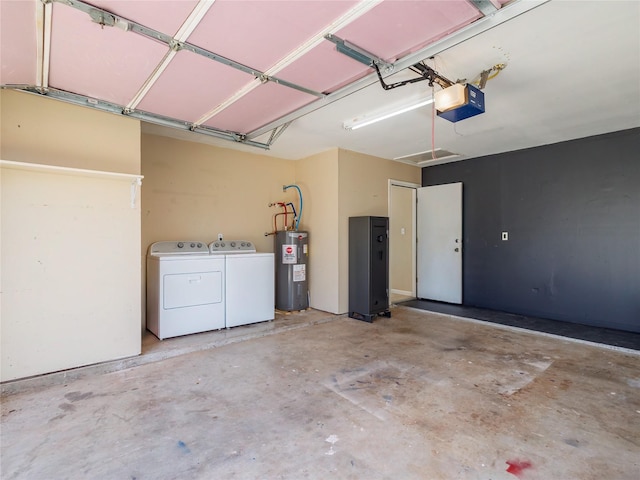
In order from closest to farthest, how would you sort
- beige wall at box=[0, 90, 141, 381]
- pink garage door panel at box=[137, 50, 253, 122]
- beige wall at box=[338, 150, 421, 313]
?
pink garage door panel at box=[137, 50, 253, 122]
beige wall at box=[0, 90, 141, 381]
beige wall at box=[338, 150, 421, 313]

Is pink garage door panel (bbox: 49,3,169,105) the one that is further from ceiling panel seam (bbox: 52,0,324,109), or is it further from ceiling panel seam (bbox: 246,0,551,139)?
ceiling panel seam (bbox: 246,0,551,139)

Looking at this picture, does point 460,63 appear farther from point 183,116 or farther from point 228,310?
point 228,310

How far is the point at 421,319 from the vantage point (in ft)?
15.3

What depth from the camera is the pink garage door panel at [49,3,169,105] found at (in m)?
1.79

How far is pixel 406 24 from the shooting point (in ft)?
5.90

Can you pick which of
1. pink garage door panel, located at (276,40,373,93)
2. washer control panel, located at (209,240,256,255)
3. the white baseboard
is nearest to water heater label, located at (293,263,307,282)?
washer control panel, located at (209,240,256,255)

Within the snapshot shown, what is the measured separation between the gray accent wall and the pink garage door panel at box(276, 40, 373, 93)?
147 inches

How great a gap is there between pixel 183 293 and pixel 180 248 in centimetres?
81

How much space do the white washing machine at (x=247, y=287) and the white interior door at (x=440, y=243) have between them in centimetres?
313

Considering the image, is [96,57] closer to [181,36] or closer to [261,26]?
[181,36]

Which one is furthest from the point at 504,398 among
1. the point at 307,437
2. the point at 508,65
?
the point at 508,65

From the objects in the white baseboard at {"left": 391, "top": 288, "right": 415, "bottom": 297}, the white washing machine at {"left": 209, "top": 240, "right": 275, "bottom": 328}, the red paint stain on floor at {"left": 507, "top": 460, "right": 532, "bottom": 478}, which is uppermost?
the white washing machine at {"left": 209, "top": 240, "right": 275, "bottom": 328}

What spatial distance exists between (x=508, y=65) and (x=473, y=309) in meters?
3.87

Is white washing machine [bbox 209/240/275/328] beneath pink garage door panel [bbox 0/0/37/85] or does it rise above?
beneath
